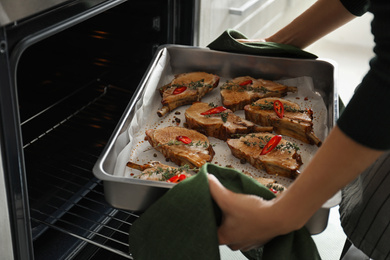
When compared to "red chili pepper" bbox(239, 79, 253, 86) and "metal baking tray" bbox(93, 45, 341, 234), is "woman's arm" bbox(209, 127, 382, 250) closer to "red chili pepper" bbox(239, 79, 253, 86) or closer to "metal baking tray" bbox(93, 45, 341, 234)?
"metal baking tray" bbox(93, 45, 341, 234)

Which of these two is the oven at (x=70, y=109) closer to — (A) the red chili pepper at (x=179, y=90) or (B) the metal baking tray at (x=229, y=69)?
(B) the metal baking tray at (x=229, y=69)

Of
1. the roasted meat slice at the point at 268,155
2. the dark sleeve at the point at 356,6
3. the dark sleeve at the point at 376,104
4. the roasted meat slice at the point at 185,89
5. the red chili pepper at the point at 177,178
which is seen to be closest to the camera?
the dark sleeve at the point at 376,104

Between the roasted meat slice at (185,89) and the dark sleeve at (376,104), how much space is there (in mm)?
729

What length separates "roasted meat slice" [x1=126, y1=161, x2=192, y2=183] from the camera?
42.6 inches

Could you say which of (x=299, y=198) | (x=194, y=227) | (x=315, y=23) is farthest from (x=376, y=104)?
(x=315, y=23)

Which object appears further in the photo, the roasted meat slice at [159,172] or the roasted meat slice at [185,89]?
the roasted meat slice at [185,89]

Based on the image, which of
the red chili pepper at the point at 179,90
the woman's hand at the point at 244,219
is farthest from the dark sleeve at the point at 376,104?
the red chili pepper at the point at 179,90

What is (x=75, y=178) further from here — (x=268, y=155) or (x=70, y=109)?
(x=268, y=155)

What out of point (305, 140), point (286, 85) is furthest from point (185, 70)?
point (305, 140)

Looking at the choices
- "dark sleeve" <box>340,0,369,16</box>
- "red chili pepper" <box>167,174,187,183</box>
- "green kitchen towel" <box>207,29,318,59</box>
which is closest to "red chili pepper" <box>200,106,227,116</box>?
"green kitchen towel" <box>207,29,318,59</box>

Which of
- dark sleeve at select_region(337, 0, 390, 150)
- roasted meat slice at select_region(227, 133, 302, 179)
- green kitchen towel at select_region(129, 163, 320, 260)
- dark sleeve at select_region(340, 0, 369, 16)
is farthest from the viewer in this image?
dark sleeve at select_region(340, 0, 369, 16)

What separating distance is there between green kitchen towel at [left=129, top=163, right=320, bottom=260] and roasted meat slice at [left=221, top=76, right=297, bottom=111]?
1.80ft

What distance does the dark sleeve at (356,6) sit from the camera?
131 centimetres

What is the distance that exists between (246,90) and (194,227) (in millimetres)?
713
